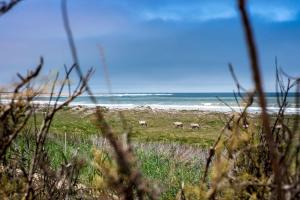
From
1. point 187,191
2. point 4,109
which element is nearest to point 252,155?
point 187,191

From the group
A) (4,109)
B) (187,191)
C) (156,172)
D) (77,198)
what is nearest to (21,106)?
(4,109)

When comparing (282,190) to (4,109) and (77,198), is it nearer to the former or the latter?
(4,109)

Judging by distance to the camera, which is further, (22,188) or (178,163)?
(178,163)

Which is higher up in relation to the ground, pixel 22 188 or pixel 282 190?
pixel 282 190

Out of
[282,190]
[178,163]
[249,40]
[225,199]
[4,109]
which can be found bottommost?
[178,163]

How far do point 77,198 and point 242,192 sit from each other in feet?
9.84

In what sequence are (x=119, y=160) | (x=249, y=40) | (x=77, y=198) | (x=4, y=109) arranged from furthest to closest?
(x=77, y=198)
(x=4, y=109)
(x=119, y=160)
(x=249, y=40)

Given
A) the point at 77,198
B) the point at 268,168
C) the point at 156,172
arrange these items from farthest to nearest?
the point at 156,172 < the point at 77,198 < the point at 268,168

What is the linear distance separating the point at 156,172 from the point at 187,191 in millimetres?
6549

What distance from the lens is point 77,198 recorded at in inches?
210

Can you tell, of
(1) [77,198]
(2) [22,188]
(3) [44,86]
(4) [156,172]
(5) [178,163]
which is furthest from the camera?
(5) [178,163]

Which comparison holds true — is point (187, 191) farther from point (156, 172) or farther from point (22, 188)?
point (156, 172)

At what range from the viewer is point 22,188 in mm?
2322

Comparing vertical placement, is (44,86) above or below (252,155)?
above
